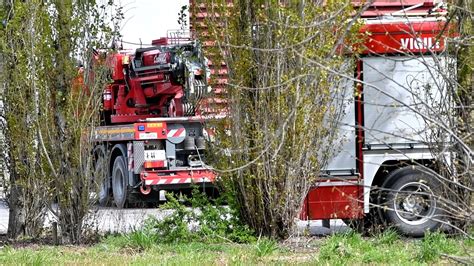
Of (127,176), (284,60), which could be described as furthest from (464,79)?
(127,176)

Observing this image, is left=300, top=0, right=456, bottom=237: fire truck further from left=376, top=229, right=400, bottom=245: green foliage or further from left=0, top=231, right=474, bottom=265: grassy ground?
left=0, top=231, right=474, bottom=265: grassy ground

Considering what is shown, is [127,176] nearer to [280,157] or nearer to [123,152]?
[123,152]

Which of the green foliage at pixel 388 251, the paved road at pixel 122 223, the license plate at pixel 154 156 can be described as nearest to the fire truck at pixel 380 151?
the paved road at pixel 122 223

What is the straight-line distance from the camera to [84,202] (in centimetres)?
1310

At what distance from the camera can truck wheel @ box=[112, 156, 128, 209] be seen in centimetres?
2045

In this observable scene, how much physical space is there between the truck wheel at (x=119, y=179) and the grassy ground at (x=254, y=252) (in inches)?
303

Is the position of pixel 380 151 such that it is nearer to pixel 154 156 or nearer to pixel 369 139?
pixel 369 139

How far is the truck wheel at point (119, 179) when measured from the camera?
67.1 feet

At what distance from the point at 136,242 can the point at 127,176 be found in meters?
8.34

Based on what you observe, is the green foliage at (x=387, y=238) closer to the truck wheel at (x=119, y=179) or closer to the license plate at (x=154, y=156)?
the license plate at (x=154, y=156)

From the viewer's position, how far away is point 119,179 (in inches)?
820

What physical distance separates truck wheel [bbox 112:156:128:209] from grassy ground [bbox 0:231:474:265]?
7.69 meters

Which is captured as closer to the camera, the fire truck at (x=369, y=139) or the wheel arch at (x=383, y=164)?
the fire truck at (x=369, y=139)

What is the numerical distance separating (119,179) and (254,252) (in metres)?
10.2
